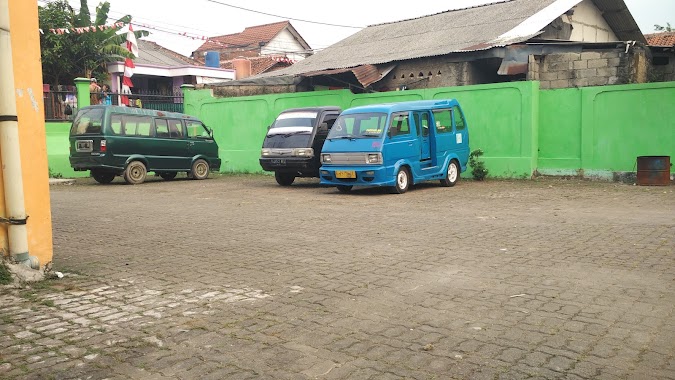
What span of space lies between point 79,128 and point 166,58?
80.9 feet

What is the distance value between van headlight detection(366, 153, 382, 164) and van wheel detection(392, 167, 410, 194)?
648 mm

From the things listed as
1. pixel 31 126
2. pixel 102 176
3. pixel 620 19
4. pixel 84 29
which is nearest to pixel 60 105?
pixel 102 176

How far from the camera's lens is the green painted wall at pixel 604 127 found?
45.9ft

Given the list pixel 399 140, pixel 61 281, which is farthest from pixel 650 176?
pixel 61 281

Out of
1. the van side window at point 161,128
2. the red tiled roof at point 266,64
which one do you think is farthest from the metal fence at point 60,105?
the red tiled roof at point 266,64

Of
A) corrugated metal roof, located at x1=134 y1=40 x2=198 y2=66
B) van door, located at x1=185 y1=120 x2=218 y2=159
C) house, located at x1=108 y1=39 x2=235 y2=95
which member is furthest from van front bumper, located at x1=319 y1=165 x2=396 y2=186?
corrugated metal roof, located at x1=134 y1=40 x2=198 y2=66

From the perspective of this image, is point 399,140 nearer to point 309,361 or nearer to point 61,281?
point 61,281

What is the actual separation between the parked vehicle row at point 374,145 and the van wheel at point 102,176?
492 cm

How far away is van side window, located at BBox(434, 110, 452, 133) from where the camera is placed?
14.1 m

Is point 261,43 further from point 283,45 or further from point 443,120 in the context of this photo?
point 443,120

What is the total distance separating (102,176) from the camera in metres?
17.3

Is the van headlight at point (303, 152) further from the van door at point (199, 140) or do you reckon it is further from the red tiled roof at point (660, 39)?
the red tiled roof at point (660, 39)

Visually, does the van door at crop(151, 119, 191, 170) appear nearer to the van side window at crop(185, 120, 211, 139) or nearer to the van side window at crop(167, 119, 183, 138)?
the van side window at crop(167, 119, 183, 138)

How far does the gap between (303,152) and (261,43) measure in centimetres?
3774
